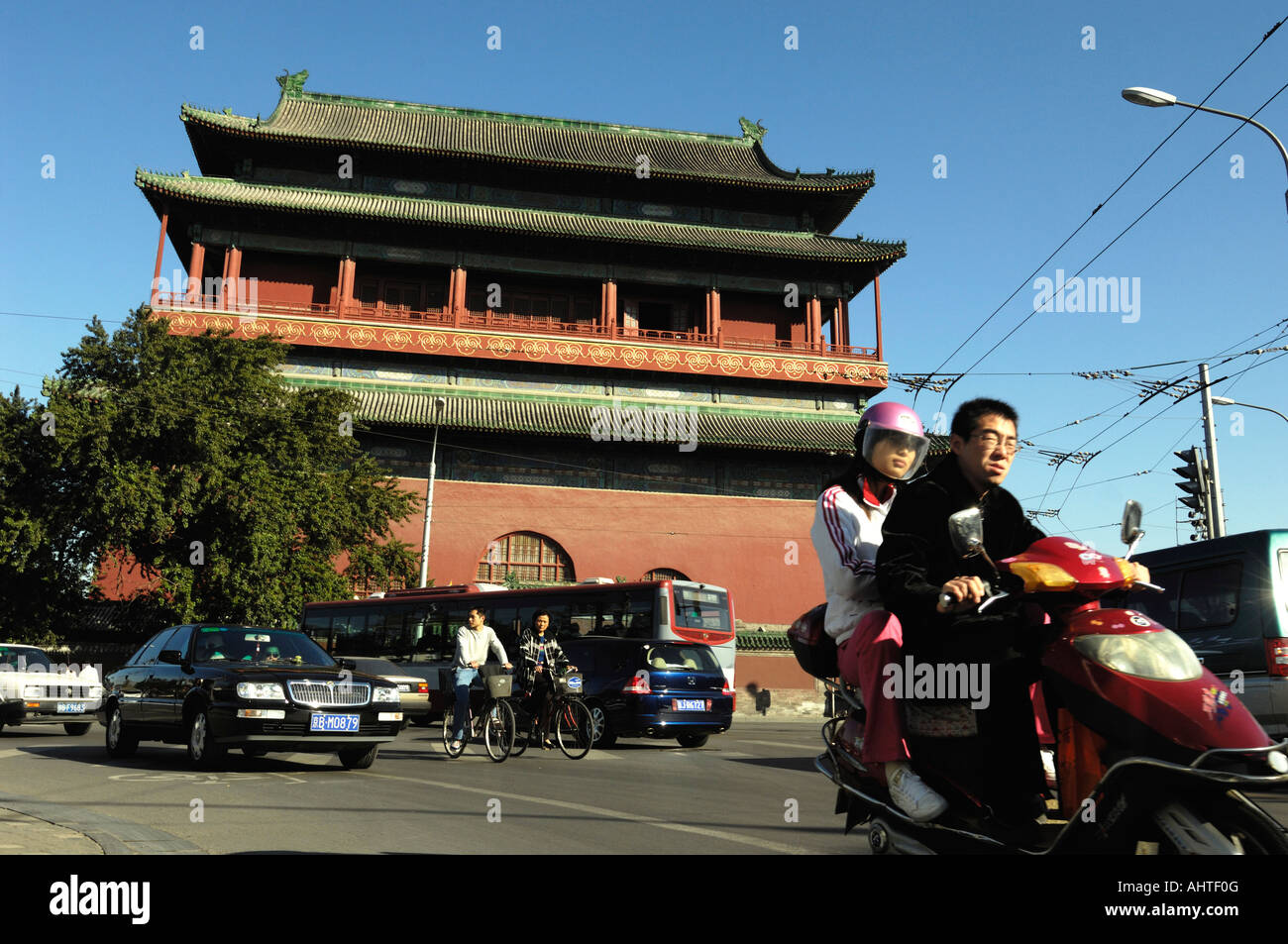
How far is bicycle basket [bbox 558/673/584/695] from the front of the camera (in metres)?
12.9

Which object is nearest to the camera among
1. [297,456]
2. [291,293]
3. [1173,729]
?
[1173,729]

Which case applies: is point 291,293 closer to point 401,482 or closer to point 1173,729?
point 401,482

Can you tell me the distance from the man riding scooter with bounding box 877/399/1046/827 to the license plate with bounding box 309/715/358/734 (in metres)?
7.28

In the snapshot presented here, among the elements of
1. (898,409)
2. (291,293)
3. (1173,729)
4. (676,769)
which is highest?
(291,293)

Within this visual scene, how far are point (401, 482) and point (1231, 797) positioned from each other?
3047 centimetres

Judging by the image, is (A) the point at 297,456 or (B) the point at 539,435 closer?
(A) the point at 297,456

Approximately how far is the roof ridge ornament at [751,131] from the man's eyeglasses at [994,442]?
40.0m

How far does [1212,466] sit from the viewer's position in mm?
22000

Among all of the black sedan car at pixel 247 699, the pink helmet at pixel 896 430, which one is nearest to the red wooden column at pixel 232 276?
the black sedan car at pixel 247 699

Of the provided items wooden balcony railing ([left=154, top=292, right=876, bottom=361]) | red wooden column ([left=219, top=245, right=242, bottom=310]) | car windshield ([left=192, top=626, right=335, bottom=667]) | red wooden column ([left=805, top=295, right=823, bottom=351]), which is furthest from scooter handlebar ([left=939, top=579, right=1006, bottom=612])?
red wooden column ([left=805, top=295, right=823, bottom=351])

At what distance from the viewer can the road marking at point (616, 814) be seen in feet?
19.8

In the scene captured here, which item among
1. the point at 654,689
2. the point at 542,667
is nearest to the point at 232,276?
the point at 654,689
